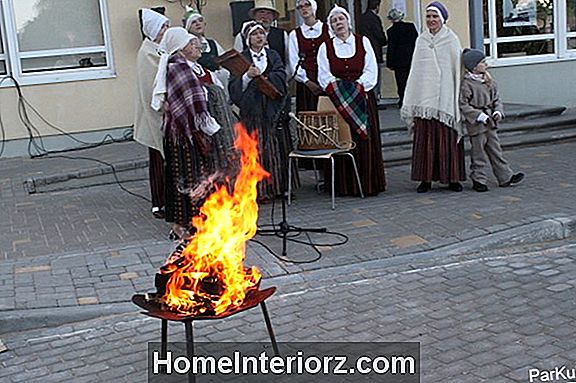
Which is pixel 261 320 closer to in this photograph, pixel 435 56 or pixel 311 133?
pixel 311 133

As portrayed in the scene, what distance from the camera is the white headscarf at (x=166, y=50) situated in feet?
21.9

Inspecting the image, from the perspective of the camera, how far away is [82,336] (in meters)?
5.52

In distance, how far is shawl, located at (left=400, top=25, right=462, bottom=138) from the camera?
27.9ft

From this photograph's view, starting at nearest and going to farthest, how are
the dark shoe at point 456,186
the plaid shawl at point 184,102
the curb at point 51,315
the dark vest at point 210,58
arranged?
the curb at point 51,315 < the plaid shawl at point 184,102 < the dark shoe at point 456,186 < the dark vest at point 210,58

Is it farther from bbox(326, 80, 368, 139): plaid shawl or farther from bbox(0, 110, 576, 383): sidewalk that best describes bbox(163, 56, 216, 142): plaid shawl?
bbox(326, 80, 368, 139): plaid shawl

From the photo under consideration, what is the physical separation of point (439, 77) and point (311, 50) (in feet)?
4.71

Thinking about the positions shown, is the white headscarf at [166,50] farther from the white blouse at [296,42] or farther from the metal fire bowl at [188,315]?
the metal fire bowl at [188,315]

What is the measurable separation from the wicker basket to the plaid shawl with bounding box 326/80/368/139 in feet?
0.40

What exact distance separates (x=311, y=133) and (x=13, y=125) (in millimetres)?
5131

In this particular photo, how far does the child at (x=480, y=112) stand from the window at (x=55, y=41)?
18.4 ft

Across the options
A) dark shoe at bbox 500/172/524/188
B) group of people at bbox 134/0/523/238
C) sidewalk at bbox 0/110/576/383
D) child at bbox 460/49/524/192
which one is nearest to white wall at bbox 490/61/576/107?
sidewalk at bbox 0/110/576/383

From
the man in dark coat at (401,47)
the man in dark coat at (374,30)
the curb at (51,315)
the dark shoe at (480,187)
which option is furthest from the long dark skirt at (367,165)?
the man in dark coat at (374,30)

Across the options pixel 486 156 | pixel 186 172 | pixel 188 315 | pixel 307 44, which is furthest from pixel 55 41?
pixel 188 315

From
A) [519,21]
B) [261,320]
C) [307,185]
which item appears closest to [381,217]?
[307,185]
